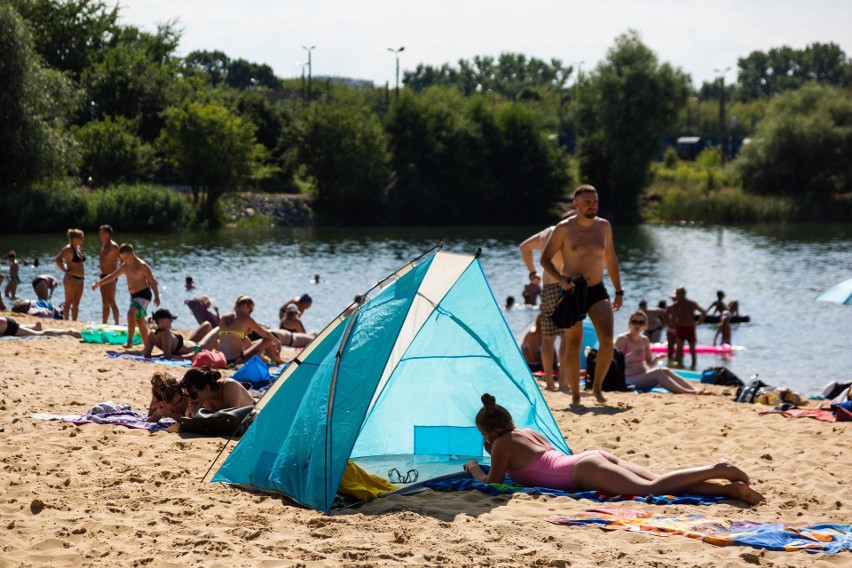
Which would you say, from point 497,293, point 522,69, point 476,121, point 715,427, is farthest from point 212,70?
point 715,427

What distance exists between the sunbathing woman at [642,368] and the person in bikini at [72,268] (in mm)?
8996

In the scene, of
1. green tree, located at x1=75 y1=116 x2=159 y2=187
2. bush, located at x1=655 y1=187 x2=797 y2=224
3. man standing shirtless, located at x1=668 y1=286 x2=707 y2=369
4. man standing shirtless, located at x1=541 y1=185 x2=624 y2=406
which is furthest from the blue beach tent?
bush, located at x1=655 y1=187 x2=797 y2=224

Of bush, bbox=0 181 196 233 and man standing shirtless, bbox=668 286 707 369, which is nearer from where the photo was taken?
man standing shirtless, bbox=668 286 707 369

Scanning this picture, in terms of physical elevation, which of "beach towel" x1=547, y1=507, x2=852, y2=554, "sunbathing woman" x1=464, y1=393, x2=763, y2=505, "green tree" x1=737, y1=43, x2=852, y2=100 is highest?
"green tree" x1=737, y1=43, x2=852, y2=100

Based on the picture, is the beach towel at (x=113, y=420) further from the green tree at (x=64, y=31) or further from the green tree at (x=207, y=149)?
the green tree at (x=64, y=31)

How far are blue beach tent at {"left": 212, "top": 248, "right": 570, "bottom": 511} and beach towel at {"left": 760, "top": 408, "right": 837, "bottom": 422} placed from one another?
10.2 ft

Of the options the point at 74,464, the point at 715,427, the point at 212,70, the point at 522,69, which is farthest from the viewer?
the point at 522,69

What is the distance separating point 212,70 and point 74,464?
503 ft

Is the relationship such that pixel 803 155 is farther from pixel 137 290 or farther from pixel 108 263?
pixel 137 290

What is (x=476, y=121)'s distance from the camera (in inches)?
2709

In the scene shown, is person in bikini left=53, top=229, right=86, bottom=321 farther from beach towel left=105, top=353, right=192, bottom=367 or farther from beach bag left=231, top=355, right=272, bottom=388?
beach bag left=231, top=355, right=272, bottom=388

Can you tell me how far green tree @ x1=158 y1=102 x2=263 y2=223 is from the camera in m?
53.2

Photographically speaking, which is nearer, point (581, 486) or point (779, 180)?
point (581, 486)

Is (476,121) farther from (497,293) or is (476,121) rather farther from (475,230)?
(497,293)
